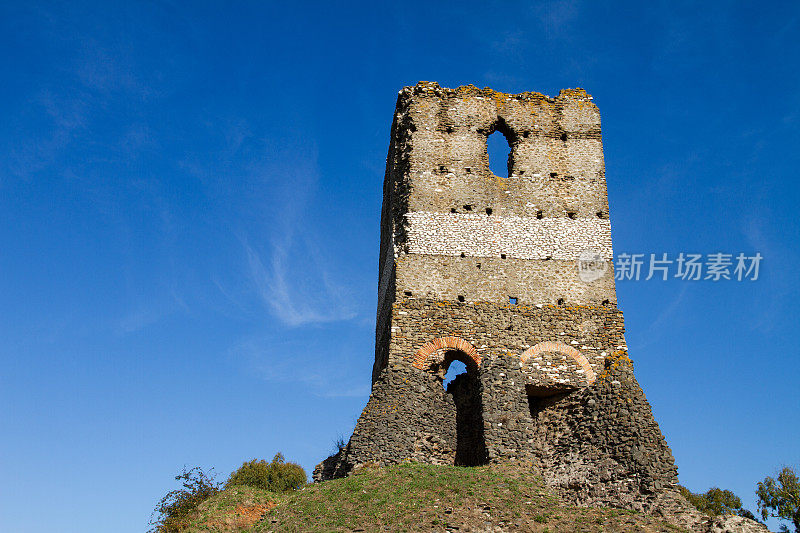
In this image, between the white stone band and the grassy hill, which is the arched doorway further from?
the white stone band

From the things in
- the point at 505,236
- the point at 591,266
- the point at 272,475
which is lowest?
the point at 272,475

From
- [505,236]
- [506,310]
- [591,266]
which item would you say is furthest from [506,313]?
[591,266]

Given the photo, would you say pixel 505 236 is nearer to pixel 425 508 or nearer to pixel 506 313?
pixel 506 313

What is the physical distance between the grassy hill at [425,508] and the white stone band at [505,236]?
19.3 feet

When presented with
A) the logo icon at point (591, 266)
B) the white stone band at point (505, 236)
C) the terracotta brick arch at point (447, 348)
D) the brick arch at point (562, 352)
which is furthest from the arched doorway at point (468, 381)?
the logo icon at point (591, 266)

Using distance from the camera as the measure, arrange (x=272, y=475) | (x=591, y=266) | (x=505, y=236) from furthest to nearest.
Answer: (x=272, y=475) < (x=505, y=236) < (x=591, y=266)

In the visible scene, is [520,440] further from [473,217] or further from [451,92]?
[451,92]

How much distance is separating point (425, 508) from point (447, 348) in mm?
4951

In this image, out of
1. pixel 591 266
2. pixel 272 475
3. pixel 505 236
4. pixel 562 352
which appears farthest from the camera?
pixel 272 475

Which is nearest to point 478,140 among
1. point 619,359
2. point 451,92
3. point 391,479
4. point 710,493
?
point 451,92

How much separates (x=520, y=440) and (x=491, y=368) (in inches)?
75.4

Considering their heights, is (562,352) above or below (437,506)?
above

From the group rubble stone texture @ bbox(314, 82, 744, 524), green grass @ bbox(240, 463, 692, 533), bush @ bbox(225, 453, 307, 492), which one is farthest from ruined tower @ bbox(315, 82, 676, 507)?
bush @ bbox(225, 453, 307, 492)

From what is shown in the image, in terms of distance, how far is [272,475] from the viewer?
85.3ft
